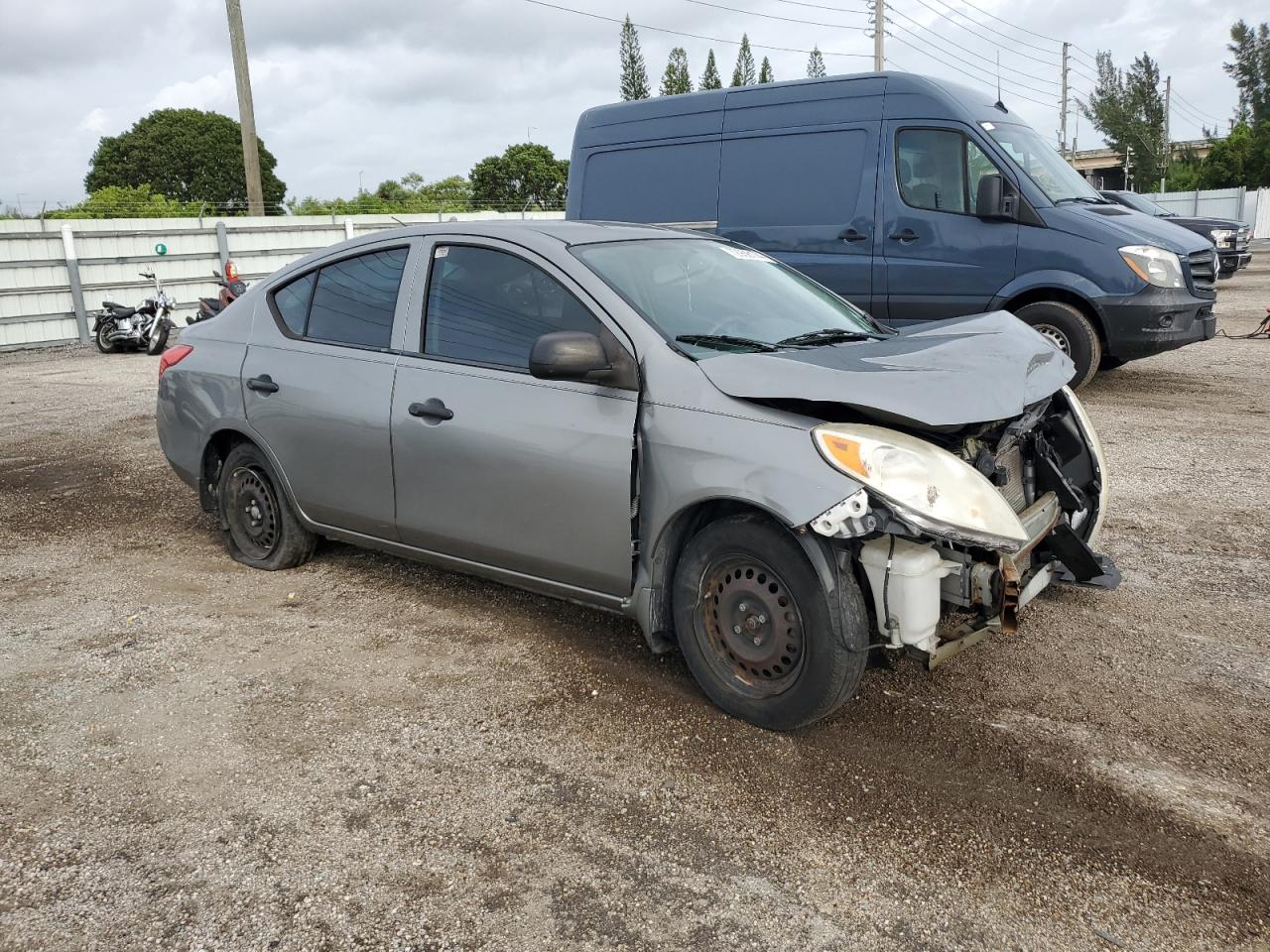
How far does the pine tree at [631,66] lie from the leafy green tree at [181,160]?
21260mm

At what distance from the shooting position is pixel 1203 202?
3638 centimetres

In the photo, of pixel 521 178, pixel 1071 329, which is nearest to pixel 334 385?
pixel 1071 329

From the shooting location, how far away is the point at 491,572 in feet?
13.6

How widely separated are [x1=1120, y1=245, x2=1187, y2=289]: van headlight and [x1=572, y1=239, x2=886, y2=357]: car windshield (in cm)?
462

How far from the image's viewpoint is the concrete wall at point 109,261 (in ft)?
53.2

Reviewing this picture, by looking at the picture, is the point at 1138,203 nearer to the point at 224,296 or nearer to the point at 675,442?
the point at 224,296

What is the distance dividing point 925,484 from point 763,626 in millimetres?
687

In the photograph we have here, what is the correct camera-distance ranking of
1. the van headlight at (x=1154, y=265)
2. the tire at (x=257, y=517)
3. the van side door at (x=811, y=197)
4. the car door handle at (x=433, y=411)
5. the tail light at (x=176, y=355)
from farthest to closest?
the van side door at (x=811, y=197) → the van headlight at (x=1154, y=265) → the tail light at (x=176, y=355) → the tire at (x=257, y=517) → the car door handle at (x=433, y=411)

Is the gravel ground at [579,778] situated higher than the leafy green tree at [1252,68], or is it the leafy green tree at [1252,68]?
the leafy green tree at [1252,68]

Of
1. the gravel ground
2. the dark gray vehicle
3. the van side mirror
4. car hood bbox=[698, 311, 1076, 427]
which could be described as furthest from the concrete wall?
car hood bbox=[698, 311, 1076, 427]

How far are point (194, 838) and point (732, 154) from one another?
7.66 meters

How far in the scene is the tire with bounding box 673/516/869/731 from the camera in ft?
10.3

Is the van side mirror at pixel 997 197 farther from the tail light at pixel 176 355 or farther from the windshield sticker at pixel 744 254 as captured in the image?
the tail light at pixel 176 355

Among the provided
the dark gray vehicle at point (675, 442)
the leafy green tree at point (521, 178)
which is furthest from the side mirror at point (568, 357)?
the leafy green tree at point (521, 178)
